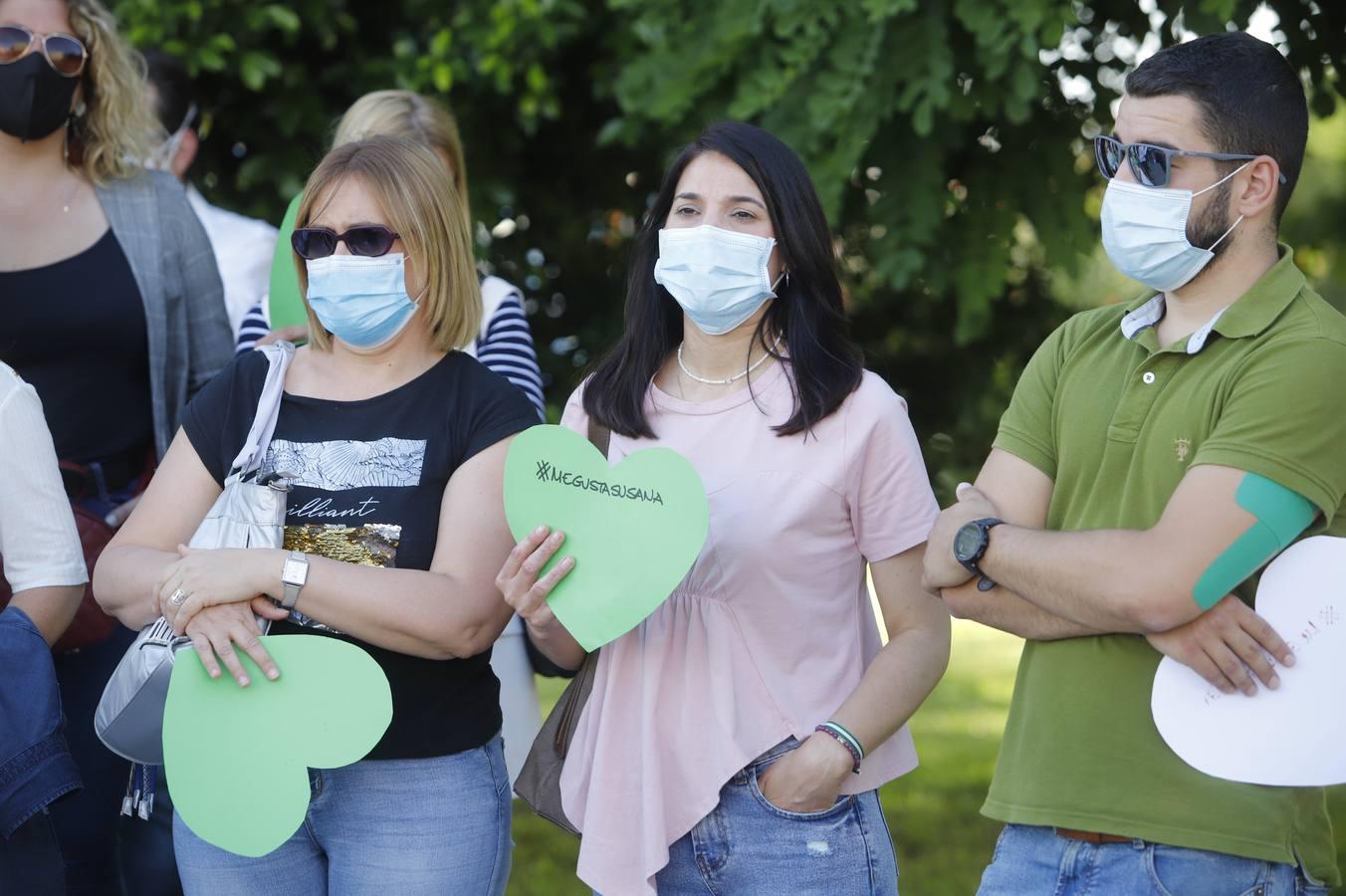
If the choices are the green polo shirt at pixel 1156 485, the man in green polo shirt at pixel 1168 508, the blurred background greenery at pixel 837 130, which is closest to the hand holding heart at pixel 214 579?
the man in green polo shirt at pixel 1168 508

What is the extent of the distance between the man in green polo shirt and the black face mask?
7.69 feet

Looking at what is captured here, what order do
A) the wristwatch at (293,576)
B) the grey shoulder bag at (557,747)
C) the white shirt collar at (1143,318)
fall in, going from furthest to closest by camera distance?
the grey shoulder bag at (557,747), the wristwatch at (293,576), the white shirt collar at (1143,318)

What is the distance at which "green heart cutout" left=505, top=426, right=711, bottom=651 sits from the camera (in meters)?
2.57

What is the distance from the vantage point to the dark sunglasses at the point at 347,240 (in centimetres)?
296

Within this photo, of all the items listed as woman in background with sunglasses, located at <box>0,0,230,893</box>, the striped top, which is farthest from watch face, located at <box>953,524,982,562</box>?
woman in background with sunglasses, located at <box>0,0,230,893</box>

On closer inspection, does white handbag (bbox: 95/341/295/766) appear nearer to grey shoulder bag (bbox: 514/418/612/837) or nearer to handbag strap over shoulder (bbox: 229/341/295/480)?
handbag strap over shoulder (bbox: 229/341/295/480)

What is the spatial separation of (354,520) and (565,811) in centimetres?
67

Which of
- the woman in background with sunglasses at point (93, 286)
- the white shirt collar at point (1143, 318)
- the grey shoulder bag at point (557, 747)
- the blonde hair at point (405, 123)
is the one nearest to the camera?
the white shirt collar at point (1143, 318)

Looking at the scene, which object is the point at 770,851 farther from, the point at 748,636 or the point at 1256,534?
the point at 1256,534

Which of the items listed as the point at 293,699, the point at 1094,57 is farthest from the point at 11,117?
the point at 1094,57

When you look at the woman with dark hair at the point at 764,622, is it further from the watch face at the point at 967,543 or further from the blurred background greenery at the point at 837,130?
the blurred background greenery at the point at 837,130

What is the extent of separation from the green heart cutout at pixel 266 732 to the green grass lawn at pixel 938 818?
138 inches

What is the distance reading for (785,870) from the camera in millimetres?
2645

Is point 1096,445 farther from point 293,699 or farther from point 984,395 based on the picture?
point 984,395
